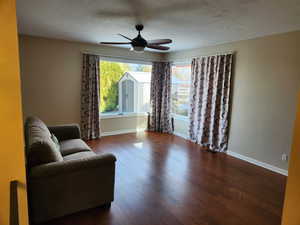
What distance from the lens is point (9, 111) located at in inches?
52.8

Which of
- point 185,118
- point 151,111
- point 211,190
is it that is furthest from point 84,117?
point 211,190

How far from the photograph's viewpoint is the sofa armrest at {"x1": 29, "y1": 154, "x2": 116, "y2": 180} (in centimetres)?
203

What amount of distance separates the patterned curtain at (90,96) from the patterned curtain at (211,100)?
2.44 metres

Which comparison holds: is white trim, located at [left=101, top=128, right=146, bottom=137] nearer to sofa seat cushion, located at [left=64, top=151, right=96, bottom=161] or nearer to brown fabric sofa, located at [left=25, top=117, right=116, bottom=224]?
sofa seat cushion, located at [left=64, top=151, right=96, bottom=161]

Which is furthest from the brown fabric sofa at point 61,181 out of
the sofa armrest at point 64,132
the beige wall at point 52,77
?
the beige wall at point 52,77

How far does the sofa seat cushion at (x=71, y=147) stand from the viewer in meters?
3.10

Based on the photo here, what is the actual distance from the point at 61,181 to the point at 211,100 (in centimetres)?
363

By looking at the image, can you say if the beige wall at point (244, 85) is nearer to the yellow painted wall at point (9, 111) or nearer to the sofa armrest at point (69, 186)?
the sofa armrest at point (69, 186)

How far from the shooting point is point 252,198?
2836 mm

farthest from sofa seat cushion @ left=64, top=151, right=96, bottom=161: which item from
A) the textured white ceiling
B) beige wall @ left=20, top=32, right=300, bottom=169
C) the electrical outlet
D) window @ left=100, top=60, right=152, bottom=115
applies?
the electrical outlet

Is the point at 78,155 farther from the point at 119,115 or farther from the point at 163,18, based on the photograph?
the point at 119,115

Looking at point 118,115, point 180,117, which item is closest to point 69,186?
point 118,115

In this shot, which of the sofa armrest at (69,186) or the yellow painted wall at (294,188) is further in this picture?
the sofa armrest at (69,186)

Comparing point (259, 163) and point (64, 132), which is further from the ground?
point (64, 132)
